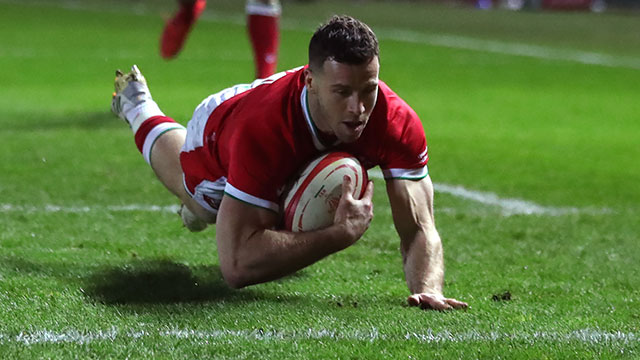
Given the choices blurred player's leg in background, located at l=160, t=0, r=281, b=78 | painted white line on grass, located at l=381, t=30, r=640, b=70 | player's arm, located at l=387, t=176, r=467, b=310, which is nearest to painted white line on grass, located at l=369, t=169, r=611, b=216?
player's arm, located at l=387, t=176, r=467, b=310

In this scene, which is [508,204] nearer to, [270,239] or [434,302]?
[434,302]

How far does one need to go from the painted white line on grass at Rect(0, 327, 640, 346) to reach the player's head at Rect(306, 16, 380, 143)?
0.70 m

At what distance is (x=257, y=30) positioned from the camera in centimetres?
898

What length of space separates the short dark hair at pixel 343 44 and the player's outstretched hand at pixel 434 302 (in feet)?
2.86

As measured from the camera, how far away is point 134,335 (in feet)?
11.6

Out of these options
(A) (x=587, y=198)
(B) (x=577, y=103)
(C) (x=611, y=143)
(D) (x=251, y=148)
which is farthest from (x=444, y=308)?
(B) (x=577, y=103)

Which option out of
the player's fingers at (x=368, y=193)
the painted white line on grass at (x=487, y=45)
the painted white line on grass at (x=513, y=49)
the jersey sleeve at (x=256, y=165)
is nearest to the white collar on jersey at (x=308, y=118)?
the jersey sleeve at (x=256, y=165)

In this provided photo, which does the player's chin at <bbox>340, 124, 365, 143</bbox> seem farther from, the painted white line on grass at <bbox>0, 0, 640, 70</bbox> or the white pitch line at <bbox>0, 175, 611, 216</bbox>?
the painted white line on grass at <bbox>0, 0, 640, 70</bbox>

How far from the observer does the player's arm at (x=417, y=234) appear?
4.23m

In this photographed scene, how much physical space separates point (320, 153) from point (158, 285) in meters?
0.81

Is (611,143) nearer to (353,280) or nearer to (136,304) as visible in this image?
(353,280)

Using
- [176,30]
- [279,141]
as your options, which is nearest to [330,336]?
[279,141]

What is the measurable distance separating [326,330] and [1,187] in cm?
329

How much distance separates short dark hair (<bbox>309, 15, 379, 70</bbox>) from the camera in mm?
3785
